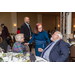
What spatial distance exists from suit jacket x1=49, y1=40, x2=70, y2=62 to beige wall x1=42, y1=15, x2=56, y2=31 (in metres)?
13.4

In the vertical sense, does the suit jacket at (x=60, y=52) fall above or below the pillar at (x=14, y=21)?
below

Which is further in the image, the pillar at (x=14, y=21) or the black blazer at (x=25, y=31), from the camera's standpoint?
the pillar at (x=14, y=21)

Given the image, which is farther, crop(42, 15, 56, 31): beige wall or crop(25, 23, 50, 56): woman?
crop(42, 15, 56, 31): beige wall

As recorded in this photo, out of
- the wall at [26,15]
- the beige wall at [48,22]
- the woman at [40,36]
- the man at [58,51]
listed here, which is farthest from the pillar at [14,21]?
the man at [58,51]

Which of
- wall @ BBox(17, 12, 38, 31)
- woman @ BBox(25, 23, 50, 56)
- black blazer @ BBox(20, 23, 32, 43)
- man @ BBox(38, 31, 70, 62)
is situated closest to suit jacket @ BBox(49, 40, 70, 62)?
man @ BBox(38, 31, 70, 62)

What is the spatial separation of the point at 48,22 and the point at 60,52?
14127 millimetres

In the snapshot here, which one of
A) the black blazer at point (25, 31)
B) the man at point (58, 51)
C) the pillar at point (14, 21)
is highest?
the pillar at point (14, 21)

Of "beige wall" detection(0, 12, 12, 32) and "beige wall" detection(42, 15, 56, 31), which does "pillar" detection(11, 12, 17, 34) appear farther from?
"beige wall" detection(42, 15, 56, 31)

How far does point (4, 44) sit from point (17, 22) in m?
9.77

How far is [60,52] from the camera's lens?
2.04 metres

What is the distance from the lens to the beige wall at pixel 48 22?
15.4 metres

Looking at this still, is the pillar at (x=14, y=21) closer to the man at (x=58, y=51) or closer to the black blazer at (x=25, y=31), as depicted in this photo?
the black blazer at (x=25, y=31)

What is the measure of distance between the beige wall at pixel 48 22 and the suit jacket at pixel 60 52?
13400mm

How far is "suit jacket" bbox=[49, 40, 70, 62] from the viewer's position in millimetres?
1915
